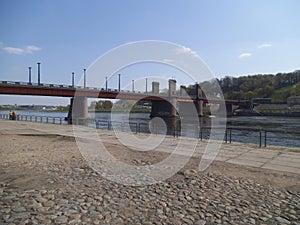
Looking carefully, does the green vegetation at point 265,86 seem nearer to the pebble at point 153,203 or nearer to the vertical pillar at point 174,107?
the vertical pillar at point 174,107

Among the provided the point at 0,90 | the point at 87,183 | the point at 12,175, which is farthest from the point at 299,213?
the point at 0,90

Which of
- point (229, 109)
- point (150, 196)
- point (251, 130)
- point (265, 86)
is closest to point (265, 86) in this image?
point (265, 86)

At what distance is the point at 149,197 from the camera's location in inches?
252

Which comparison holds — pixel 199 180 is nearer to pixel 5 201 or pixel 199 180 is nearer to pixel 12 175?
pixel 5 201

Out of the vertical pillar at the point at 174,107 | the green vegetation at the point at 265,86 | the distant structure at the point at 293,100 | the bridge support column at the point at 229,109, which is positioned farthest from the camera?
the green vegetation at the point at 265,86

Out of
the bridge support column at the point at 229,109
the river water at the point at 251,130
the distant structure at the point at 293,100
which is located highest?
the distant structure at the point at 293,100

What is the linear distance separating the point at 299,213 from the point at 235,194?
1.47 m

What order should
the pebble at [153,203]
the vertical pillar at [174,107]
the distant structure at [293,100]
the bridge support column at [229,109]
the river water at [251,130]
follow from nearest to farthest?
1. the pebble at [153,203]
2. the river water at [251,130]
3. the vertical pillar at [174,107]
4. the bridge support column at [229,109]
5. the distant structure at [293,100]

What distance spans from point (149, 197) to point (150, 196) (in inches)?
2.7

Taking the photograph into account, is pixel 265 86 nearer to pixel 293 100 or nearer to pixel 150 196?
pixel 293 100

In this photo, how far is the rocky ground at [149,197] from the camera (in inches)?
207

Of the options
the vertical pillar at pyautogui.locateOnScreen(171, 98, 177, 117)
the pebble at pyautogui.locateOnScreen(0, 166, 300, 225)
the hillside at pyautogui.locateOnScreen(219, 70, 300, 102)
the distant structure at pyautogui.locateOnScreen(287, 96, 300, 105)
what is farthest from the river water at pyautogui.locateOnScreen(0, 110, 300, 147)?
the hillside at pyautogui.locateOnScreen(219, 70, 300, 102)

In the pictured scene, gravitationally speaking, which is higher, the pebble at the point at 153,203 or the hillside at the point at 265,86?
the hillside at the point at 265,86

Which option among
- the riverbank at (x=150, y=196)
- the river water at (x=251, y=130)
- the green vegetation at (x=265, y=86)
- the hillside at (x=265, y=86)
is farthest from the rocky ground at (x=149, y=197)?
the hillside at (x=265, y=86)
